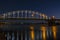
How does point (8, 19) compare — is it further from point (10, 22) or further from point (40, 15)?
point (40, 15)

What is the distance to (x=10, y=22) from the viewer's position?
15.4 metres

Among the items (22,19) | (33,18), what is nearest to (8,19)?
(22,19)

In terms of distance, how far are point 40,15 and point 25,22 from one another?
155 centimetres

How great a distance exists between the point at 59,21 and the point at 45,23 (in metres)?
1.49

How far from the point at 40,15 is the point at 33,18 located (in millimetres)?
726

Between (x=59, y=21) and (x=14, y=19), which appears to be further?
(x=59, y=21)

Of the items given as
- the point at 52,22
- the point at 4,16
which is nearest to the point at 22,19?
the point at 4,16

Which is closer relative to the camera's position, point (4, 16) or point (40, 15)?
point (4, 16)

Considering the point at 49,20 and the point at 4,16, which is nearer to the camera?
the point at 4,16

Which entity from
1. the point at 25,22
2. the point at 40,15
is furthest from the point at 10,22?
the point at 40,15

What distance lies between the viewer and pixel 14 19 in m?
15.3

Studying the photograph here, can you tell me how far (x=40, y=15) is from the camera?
623 inches

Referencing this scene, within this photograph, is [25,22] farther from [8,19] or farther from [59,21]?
[59,21]

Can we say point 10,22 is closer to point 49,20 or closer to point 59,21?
point 49,20
